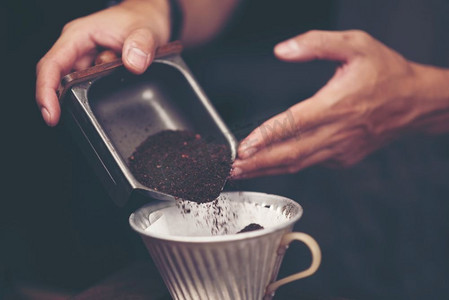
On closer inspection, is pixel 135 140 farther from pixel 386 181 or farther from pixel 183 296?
pixel 386 181

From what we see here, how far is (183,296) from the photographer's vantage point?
2.15 ft

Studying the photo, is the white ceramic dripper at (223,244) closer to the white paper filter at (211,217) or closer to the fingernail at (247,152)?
the white paper filter at (211,217)

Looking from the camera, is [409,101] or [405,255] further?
[405,255]

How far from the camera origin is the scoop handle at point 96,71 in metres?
0.74

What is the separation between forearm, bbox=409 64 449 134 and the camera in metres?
1.12

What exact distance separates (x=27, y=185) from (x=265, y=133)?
2.28ft

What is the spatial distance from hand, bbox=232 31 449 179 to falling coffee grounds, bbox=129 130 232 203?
0.24 feet

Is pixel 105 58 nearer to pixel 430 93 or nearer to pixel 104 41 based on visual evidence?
pixel 104 41

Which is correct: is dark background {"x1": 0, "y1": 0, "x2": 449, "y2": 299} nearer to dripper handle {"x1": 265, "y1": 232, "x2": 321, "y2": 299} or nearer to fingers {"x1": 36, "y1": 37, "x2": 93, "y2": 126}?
fingers {"x1": 36, "y1": 37, "x2": 93, "y2": 126}

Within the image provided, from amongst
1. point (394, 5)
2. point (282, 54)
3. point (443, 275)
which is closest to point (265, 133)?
point (282, 54)

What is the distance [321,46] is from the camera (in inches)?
38.0

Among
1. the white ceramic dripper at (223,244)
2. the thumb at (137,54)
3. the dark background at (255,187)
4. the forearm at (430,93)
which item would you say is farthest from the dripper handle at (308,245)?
the forearm at (430,93)

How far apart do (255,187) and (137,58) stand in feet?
2.23

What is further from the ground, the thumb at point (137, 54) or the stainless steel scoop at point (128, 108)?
the thumb at point (137, 54)
